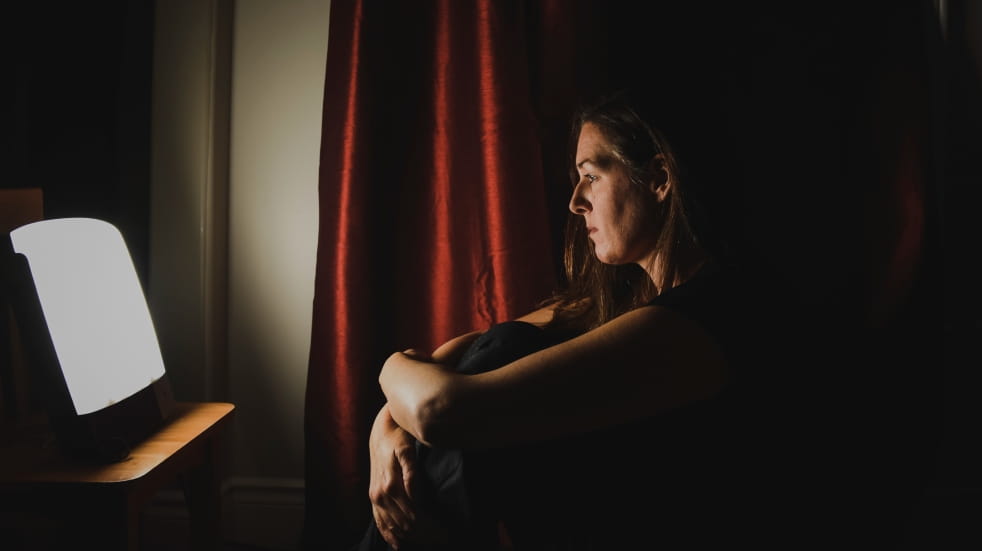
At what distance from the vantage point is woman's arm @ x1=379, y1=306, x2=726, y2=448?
771mm

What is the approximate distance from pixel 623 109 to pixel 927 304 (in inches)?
33.9

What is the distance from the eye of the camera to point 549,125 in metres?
1.41

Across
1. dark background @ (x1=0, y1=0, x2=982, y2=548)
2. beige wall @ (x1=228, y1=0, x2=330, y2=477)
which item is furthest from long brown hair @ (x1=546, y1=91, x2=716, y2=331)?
beige wall @ (x1=228, y1=0, x2=330, y2=477)

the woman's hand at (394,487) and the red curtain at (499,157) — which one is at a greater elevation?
the red curtain at (499,157)

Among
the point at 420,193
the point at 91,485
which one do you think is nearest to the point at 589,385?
the point at 91,485

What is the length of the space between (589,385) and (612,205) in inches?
14.3

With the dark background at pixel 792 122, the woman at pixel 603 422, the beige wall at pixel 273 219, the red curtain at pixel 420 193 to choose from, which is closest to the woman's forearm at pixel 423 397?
the woman at pixel 603 422

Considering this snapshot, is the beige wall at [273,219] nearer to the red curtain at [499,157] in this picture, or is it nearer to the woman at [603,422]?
the red curtain at [499,157]

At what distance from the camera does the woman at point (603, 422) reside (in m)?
0.78

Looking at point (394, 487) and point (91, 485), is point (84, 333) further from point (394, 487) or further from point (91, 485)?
point (394, 487)

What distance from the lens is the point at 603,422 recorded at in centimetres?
78

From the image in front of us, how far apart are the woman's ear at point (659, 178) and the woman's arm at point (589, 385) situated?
0.26 metres

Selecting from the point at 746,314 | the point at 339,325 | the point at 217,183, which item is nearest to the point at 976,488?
the point at 746,314

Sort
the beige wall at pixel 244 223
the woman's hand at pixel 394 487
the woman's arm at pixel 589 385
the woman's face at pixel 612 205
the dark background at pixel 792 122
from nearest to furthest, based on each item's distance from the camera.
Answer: the woman's arm at pixel 589 385, the woman's hand at pixel 394 487, the woman's face at pixel 612 205, the dark background at pixel 792 122, the beige wall at pixel 244 223
